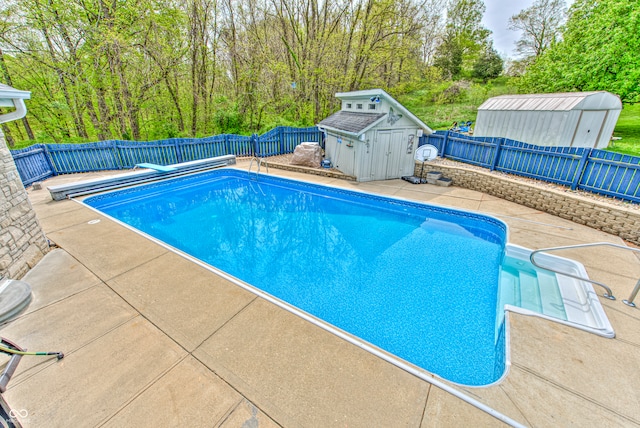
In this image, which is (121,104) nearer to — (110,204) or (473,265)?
(110,204)

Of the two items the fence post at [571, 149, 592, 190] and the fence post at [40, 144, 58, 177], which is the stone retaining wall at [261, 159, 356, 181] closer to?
the fence post at [571, 149, 592, 190]

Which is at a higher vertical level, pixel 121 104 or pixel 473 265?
pixel 121 104

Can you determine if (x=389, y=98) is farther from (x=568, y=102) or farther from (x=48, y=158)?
(x=48, y=158)

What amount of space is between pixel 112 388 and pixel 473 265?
20.7 feet

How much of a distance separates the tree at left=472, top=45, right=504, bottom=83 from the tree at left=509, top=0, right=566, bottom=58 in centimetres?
202

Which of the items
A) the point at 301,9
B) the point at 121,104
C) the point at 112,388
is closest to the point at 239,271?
the point at 112,388

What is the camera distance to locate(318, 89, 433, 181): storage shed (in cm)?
950

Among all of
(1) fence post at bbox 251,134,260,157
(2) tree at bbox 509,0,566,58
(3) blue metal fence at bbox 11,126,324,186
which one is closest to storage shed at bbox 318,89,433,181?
(3) blue metal fence at bbox 11,126,324,186

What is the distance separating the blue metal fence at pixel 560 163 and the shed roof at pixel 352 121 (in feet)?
12.6

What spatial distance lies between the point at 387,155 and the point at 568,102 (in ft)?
23.4

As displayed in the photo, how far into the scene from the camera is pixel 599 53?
13172 millimetres

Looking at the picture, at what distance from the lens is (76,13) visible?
9.99 meters

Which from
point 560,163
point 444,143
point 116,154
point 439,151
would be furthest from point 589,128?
point 116,154

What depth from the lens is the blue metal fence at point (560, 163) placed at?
670 centimetres
